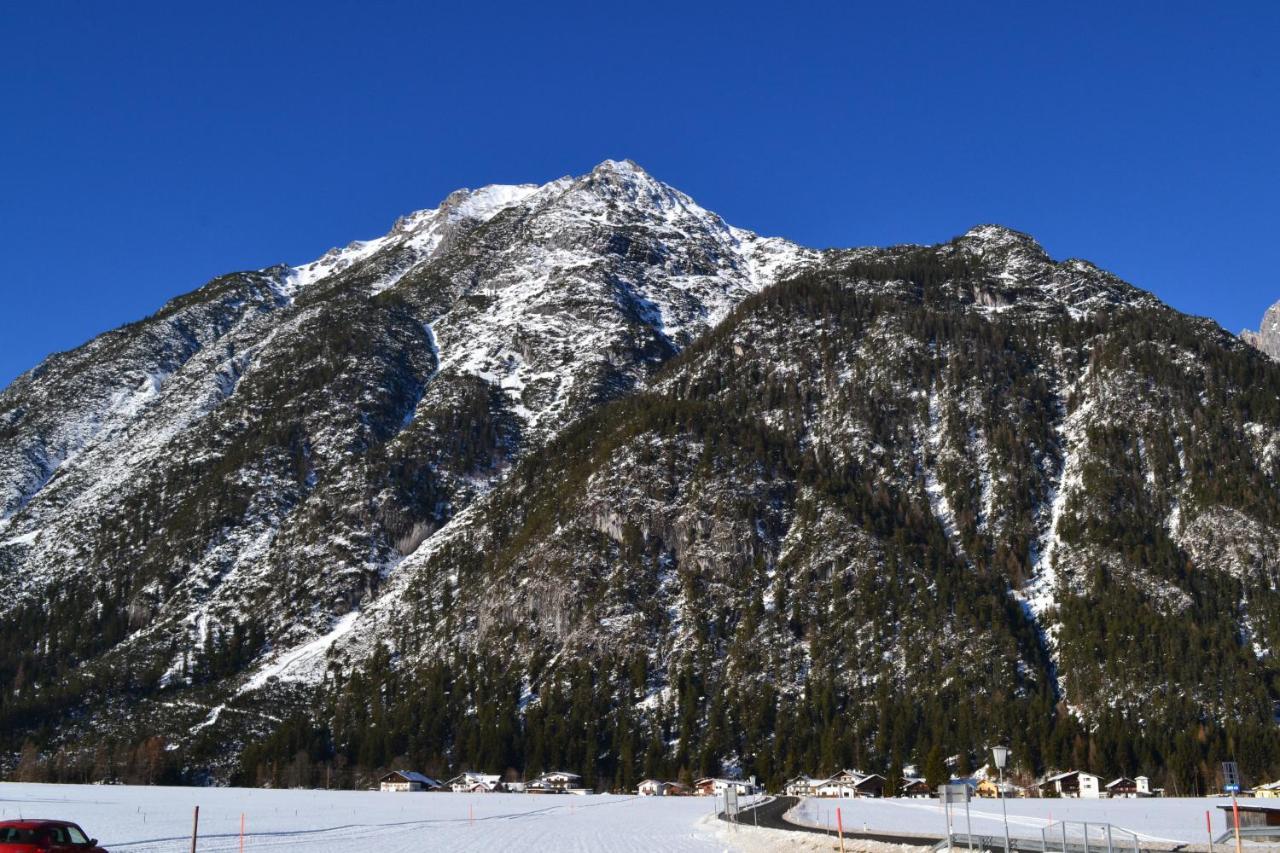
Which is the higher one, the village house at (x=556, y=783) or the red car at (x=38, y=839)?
the red car at (x=38, y=839)

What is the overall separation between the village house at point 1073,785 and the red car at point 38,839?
156829 millimetres

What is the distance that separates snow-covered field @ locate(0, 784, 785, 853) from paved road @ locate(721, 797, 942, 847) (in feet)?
10.1

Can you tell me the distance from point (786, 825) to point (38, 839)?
53.9 m

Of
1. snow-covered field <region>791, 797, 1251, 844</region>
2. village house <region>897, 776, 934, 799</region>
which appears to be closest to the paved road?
snow-covered field <region>791, 797, 1251, 844</region>

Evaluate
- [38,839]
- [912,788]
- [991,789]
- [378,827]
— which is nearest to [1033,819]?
[378,827]

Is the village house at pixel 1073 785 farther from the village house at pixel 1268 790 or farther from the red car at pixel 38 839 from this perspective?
the red car at pixel 38 839

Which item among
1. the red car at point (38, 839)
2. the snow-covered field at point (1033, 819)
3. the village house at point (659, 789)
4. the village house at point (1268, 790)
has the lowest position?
the village house at point (659, 789)

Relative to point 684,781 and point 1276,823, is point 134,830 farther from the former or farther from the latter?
point 684,781

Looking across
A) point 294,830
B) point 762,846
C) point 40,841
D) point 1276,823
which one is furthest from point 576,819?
point 40,841

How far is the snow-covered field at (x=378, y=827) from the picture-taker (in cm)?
6025

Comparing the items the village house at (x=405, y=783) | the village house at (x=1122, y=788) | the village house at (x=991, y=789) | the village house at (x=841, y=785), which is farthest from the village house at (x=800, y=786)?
the village house at (x=405, y=783)

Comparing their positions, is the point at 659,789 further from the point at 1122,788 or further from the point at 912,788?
the point at 1122,788

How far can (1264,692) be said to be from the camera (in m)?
189

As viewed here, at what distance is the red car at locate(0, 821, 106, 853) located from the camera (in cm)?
3638
